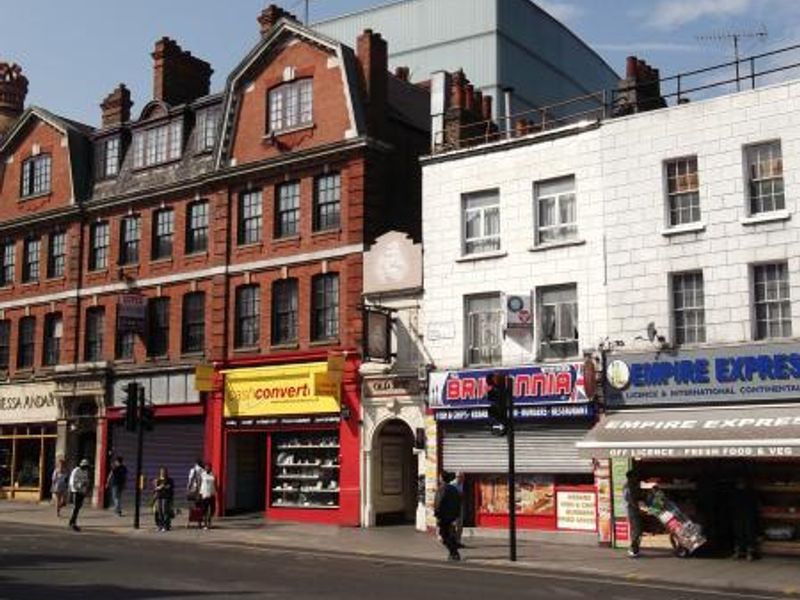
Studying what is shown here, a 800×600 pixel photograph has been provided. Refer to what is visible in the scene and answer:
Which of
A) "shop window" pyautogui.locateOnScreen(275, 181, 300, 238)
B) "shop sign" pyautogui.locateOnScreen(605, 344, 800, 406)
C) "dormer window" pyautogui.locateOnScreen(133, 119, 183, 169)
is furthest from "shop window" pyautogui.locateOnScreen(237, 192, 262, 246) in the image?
"shop sign" pyautogui.locateOnScreen(605, 344, 800, 406)

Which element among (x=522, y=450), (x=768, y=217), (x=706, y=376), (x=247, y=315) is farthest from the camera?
(x=247, y=315)

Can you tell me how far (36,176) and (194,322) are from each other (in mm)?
11011

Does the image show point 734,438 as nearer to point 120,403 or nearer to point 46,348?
point 120,403

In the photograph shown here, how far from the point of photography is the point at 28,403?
1531 inches

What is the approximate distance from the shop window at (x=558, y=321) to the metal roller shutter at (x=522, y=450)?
6.35ft

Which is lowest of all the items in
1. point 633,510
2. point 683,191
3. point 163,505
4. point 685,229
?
point 163,505

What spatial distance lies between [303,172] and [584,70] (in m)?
31.4

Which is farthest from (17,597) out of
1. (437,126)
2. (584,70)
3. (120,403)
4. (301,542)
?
(584,70)

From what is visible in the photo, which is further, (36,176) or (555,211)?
(36,176)

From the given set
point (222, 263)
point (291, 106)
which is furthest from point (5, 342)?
point (291, 106)

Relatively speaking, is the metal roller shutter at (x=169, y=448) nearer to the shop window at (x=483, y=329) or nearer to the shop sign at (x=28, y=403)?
the shop sign at (x=28, y=403)

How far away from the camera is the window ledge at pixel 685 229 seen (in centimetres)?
2347

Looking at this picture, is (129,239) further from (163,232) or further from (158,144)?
(158,144)

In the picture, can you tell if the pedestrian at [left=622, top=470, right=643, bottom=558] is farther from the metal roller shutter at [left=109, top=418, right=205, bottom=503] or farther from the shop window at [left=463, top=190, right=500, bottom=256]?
the metal roller shutter at [left=109, top=418, right=205, bottom=503]
